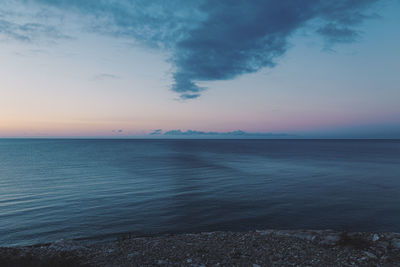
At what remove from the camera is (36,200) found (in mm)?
27531

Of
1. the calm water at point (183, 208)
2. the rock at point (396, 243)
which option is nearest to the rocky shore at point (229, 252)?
the rock at point (396, 243)

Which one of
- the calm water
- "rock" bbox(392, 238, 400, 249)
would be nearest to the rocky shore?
"rock" bbox(392, 238, 400, 249)

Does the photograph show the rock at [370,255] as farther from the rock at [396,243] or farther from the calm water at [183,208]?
the calm water at [183,208]

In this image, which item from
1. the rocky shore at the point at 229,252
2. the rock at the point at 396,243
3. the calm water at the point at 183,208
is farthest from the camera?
the calm water at the point at 183,208

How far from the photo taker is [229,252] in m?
12.0

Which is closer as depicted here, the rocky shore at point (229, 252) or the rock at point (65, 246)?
the rocky shore at point (229, 252)

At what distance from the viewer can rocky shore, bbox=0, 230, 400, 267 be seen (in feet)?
35.8

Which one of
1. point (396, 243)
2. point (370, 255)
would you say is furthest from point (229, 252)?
point (396, 243)

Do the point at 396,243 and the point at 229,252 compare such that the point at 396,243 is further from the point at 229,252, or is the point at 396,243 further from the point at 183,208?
the point at 183,208

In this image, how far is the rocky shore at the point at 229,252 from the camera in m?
10.9

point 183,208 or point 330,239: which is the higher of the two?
point 330,239

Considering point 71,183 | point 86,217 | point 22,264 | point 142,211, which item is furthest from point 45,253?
point 71,183

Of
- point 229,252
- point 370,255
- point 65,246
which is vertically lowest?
point 65,246

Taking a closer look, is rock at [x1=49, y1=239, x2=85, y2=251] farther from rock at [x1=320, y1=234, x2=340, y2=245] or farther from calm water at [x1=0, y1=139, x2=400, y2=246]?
rock at [x1=320, y1=234, x2=340, y2=245]
